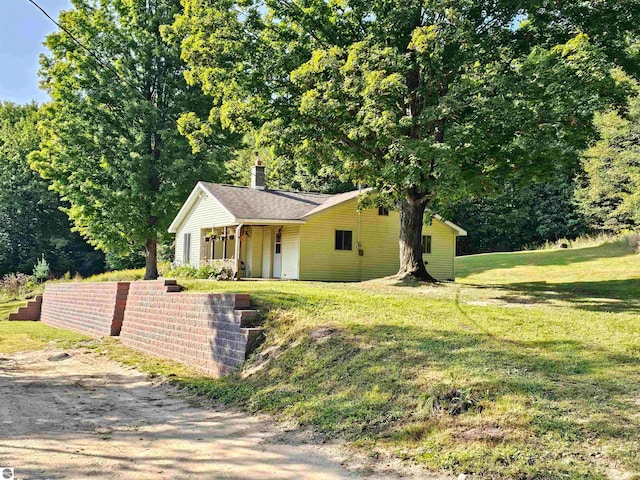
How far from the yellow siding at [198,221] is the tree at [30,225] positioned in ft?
64.0

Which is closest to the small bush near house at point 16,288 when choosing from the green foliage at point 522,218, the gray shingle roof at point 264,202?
the gray shingle roof at point 264,202

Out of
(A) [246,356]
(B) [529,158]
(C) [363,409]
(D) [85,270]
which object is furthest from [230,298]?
(D) [85,270]

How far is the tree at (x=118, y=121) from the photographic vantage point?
2470cm

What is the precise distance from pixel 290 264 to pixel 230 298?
1054 centimetres

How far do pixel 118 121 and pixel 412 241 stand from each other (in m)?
16.1

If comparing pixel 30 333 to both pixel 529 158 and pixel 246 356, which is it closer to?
pixel 246 356

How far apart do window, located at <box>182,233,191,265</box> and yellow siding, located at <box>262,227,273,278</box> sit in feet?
16.8

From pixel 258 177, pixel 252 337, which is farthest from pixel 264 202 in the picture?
pixel 252 337

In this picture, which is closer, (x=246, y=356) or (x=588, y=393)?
(x=588, y=393)

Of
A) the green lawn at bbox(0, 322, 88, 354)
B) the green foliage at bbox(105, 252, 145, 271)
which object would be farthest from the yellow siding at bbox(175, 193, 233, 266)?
the green foliage at bbox(105, 252, 145, 271)

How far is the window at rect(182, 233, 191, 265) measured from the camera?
1040 inches

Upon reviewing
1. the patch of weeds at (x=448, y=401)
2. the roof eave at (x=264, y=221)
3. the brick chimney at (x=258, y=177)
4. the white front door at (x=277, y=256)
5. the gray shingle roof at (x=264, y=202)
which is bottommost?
the patch of weeds at (x=448, y=401)

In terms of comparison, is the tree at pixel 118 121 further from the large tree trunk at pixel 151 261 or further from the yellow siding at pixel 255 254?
the yellow siding at pixel 255 254

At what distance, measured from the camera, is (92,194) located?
24.8 m
